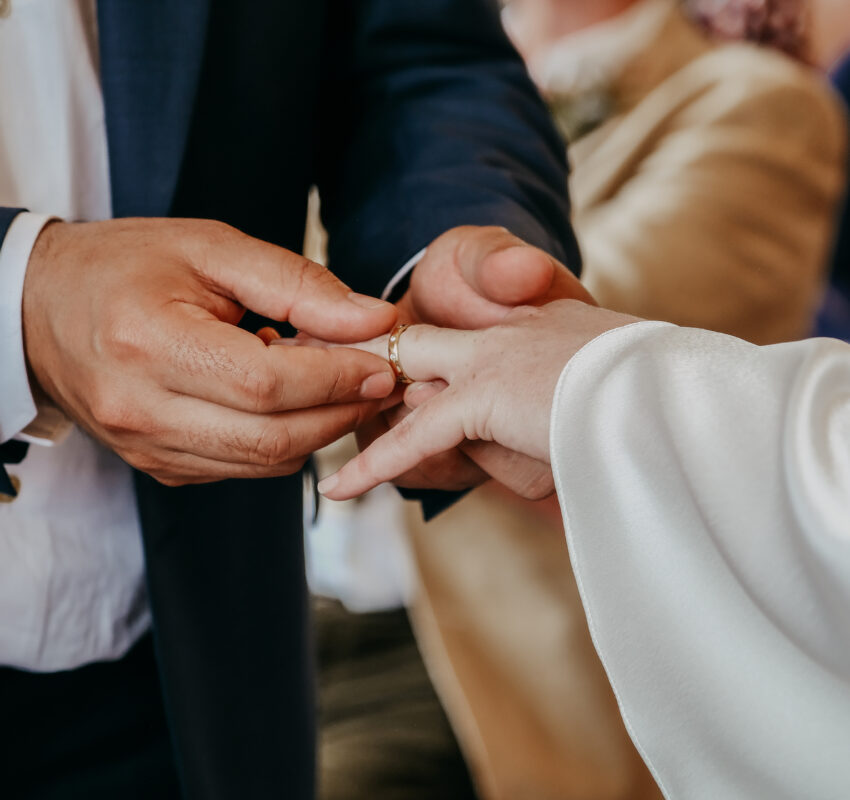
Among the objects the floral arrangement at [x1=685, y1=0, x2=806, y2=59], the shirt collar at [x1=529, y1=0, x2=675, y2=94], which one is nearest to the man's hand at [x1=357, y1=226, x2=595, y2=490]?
the shirt collar at [x1=529, y1=0, x2=675, y2=94]

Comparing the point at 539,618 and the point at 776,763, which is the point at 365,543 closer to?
the point at 539,618

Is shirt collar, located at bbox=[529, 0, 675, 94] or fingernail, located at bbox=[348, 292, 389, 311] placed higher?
fingernail, located at bbox=[348, 292, 389, 311]

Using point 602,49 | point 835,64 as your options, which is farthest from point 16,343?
point 835,64

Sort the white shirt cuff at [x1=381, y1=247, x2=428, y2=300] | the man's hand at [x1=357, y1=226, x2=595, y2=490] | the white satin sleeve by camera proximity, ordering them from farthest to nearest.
→ the white shirt cuff at [x1=381, y1=247, x2=428, y2=300] → the man's hand at [x1=357, y1=226, x2=595, y2=490] → the white satin sleeve

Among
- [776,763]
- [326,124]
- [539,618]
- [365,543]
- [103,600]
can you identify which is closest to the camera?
[776,763]

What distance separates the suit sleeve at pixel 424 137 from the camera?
0.85 metres

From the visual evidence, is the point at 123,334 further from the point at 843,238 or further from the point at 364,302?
the point at 843,238

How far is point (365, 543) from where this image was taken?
2.10 m

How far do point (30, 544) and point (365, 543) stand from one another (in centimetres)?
132

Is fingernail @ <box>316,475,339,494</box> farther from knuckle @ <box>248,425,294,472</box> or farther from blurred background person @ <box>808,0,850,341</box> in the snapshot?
blurred background person @ <box>808,0,850,341</box>

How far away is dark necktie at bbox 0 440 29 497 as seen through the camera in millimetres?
714

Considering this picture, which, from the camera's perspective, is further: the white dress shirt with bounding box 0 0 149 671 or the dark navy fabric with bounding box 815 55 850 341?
the dark navy fabric with bounding box 815 55 850 341

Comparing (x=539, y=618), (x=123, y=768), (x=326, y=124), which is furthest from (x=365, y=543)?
(x=326, y=124)

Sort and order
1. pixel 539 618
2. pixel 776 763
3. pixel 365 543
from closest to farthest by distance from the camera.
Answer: pixel 776 763 → pixel 539 618 → pixel 365 543
